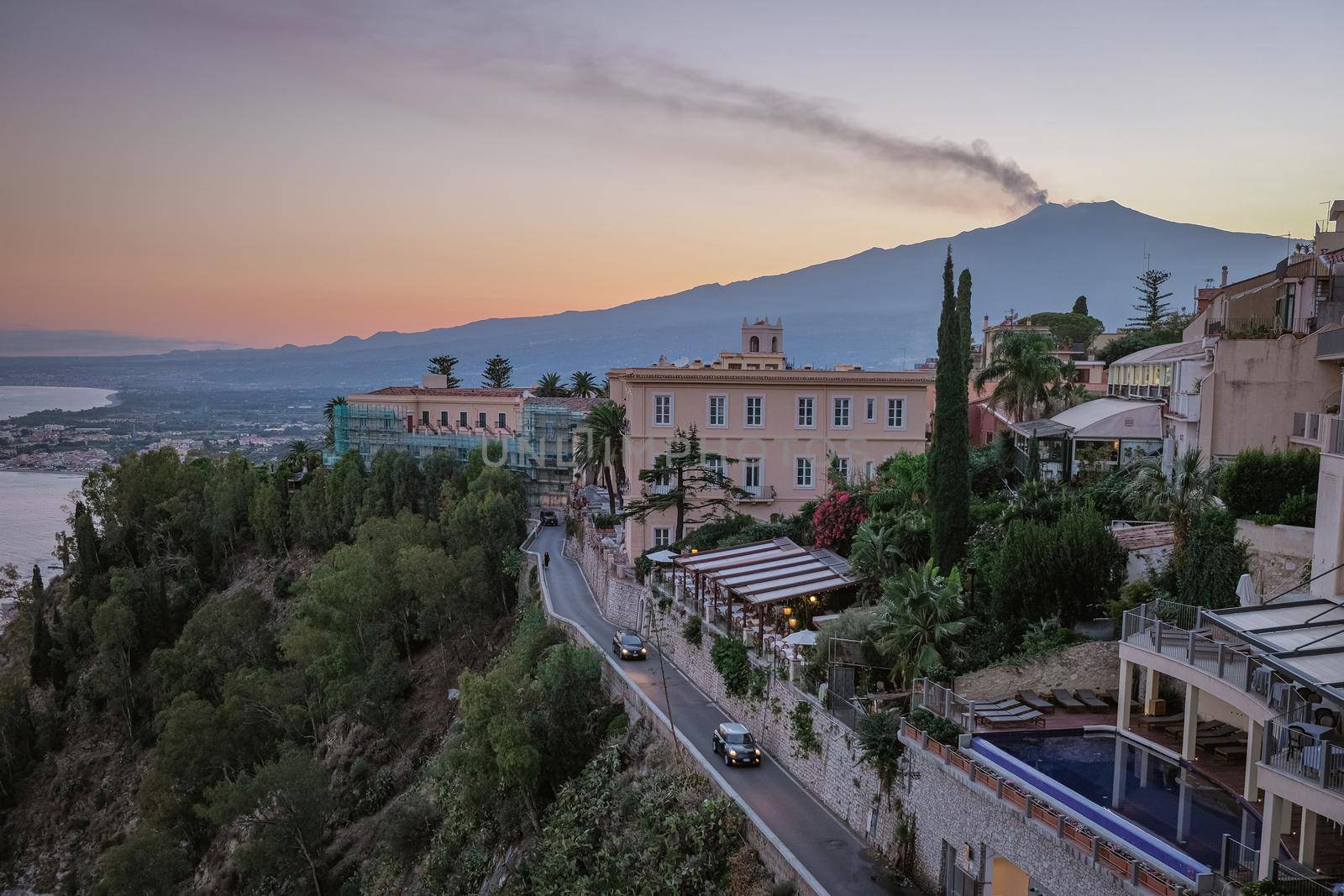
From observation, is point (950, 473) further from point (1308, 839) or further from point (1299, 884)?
point (1299, 884)

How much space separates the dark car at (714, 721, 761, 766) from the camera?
2116cm

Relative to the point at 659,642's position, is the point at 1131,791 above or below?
above

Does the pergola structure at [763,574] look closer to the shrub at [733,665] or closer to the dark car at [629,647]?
the shrub at [733,665]

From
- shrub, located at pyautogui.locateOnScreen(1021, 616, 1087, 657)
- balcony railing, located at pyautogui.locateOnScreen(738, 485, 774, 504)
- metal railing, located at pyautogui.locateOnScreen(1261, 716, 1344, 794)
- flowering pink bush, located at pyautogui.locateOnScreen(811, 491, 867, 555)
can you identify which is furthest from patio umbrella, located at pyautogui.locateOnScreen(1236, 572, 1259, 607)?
balcony railing, located at pyautogui.locateOnScreen(738, 485, 774, 504)

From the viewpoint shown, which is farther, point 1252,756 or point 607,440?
point 607,440

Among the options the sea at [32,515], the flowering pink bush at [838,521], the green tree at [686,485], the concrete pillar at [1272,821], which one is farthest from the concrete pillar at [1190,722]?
the sea at [32,515]

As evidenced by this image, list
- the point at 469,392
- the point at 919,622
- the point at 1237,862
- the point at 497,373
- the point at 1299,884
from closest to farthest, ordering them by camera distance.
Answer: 1. the point at 1299,884
2. the point at 1237,862
3. the point at 919,622
4. the point at 469,392
5. the point at 497,373

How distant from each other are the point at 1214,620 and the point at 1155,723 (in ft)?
9.94

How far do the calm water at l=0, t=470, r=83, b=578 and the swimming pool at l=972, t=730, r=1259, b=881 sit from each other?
9569 centimetres

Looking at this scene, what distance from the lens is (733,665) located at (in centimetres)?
2441

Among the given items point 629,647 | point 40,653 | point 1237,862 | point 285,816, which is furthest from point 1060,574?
point 40,653

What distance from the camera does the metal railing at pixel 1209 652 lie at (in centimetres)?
1285

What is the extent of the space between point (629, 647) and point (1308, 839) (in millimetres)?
20590

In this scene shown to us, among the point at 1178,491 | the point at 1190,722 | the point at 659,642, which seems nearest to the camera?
the point at 1190,722
